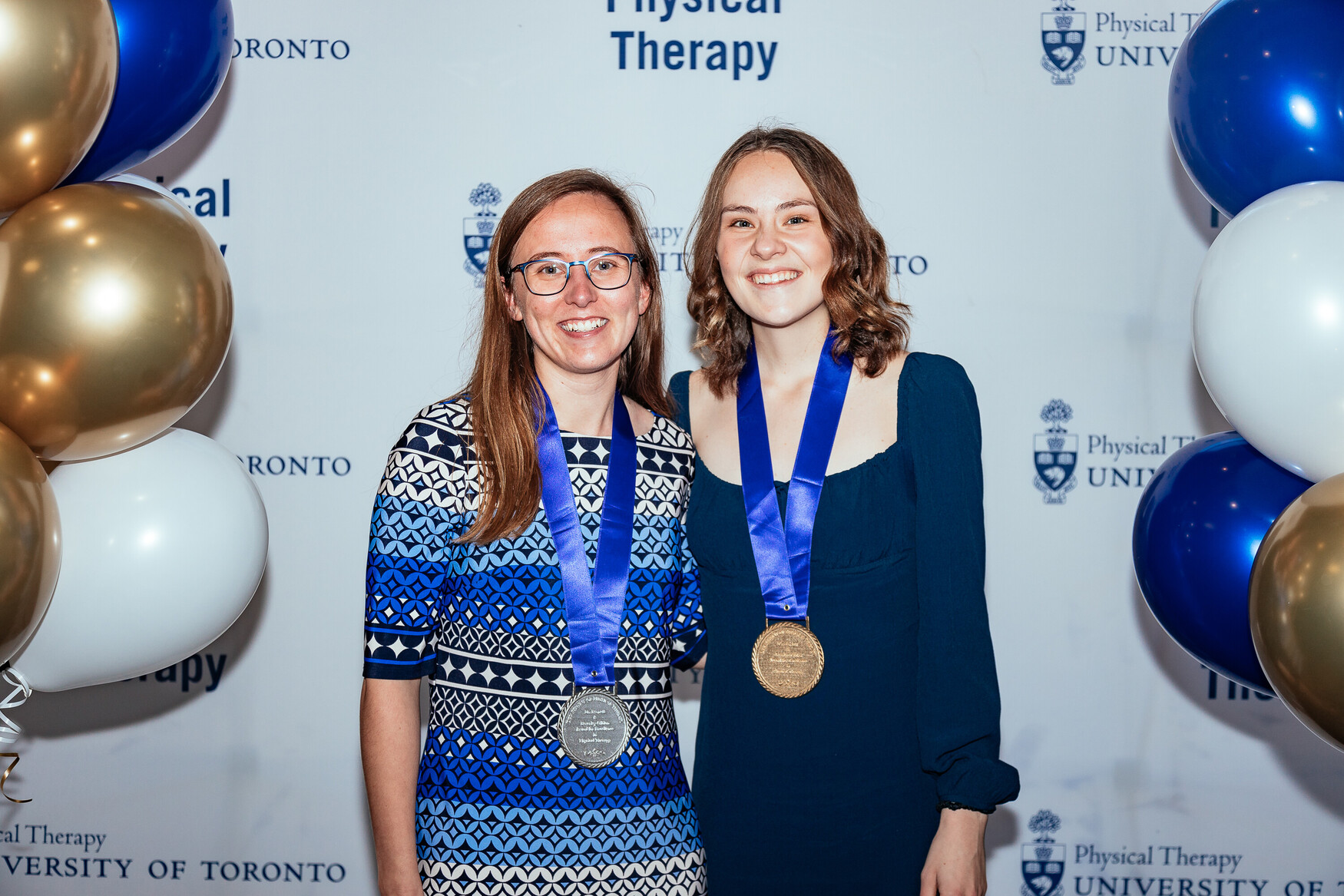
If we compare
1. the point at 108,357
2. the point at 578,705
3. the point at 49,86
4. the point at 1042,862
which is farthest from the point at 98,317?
the point at 1042,862

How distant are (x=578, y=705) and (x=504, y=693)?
Result: 112mm

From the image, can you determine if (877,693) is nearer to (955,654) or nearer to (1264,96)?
(955,654)

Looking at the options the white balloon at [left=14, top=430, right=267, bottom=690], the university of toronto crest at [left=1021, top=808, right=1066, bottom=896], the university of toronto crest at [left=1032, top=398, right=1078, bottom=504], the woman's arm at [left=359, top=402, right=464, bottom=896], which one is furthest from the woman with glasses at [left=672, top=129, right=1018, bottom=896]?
the university of toronto crest at [left=1021, top=808, right=1066, bottom=896]

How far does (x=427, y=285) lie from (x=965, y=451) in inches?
64.8

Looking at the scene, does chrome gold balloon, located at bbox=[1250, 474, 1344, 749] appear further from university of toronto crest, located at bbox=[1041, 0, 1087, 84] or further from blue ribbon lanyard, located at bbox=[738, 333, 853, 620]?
university of toronto crest, located at bbox=[1041, 0, 1087, 84]

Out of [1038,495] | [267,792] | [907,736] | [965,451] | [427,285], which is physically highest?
[427,285]

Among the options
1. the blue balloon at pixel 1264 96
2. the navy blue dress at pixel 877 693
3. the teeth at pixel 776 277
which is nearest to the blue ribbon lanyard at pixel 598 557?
the navy blue dress at pixel 877 693

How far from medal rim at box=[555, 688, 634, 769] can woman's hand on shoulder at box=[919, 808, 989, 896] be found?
556 mm

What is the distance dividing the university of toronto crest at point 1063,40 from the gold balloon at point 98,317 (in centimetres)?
221

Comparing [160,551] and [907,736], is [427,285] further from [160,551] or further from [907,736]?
[907,736]

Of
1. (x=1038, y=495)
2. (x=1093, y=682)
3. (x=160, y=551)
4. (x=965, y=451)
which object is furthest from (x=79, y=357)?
(x=1093, y=682)

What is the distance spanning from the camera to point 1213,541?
172cm

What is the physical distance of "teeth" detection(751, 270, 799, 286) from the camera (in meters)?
1.87

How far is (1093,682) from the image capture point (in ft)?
9.61
